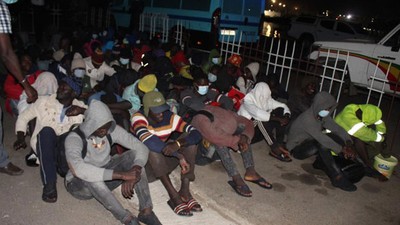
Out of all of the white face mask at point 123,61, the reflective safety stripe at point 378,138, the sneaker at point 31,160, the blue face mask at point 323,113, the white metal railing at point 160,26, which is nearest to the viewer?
the sneaker at point 31,160

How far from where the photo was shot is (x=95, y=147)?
3361 mm

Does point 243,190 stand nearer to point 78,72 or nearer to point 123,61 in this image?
point 78,72

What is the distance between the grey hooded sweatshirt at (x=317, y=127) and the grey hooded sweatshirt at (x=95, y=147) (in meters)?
2.32

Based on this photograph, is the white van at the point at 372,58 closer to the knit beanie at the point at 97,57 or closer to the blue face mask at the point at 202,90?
the blue face mask at the point at 202,90

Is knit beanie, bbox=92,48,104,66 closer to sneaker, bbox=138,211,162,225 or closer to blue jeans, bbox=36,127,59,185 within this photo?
blue jeans, bbox=36,127,59,185

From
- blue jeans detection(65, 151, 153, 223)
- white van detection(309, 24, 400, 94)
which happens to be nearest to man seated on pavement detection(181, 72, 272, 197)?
blue jeans detection(65, 151, 153, 223)

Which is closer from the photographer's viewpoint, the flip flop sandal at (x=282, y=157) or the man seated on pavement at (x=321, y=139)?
the man seated on pavement at (x=321, y=139)

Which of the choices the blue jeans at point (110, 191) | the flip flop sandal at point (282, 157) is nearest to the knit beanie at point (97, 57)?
the blue jeans at point (110, 191)

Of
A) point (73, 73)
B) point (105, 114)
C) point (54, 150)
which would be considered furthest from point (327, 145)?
point (73, 73)

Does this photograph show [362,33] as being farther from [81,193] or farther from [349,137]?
[81,193]

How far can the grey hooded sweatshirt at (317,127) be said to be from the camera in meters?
4.57

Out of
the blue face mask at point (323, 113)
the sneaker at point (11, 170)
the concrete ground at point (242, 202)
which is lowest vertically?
the concrete ground at point (242, 202)

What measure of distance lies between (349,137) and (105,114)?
3.33 m

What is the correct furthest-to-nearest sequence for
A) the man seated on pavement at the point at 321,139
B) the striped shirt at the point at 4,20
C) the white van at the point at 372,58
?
the white van at the point at 372,58 → the man seated on pavement at the point at 321,139 → the striped shirt at the point at 4,20
